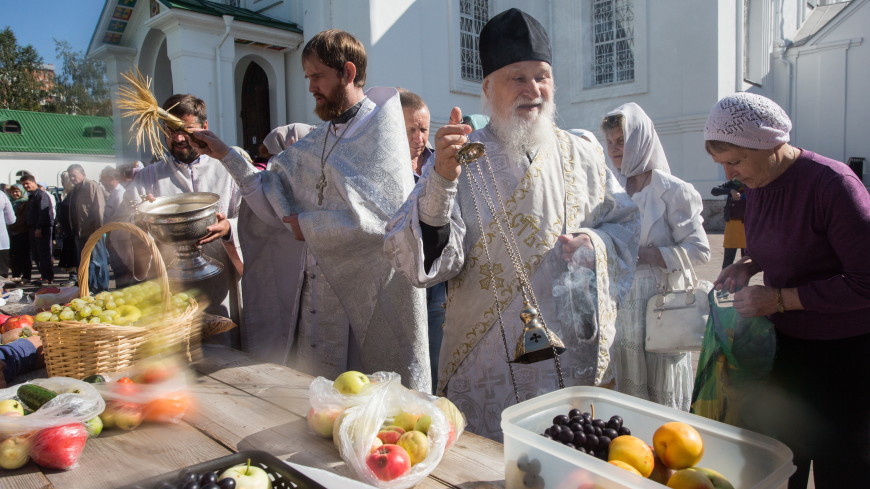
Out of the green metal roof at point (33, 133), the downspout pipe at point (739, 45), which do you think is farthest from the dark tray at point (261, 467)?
the green metal roof at point (33, 133)

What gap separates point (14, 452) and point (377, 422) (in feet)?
2.76

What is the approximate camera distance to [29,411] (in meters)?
1.68

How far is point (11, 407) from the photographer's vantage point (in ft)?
5.17

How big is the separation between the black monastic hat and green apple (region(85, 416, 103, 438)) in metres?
1.68

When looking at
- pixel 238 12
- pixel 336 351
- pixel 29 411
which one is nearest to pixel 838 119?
pixel 238 12

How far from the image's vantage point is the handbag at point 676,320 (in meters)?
2.92

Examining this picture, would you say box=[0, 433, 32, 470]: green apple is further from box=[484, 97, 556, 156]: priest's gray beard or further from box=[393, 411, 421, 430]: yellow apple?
box=[484, 97, 556, 156]: priest's gray beard

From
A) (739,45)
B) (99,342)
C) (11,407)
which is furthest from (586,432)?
(739,45)

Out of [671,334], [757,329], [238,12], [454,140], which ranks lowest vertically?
[671,334]

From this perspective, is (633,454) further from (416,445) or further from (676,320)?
(676,320)

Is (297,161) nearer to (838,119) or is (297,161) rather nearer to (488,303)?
(488,303)

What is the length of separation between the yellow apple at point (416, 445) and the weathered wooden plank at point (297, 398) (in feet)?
0.18

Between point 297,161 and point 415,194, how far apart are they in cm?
103

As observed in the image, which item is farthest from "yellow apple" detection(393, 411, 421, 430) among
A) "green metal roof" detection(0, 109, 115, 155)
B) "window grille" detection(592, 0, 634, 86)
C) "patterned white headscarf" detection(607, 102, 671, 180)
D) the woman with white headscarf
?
"green metal roof" detection(0, 109, 115, 155)
